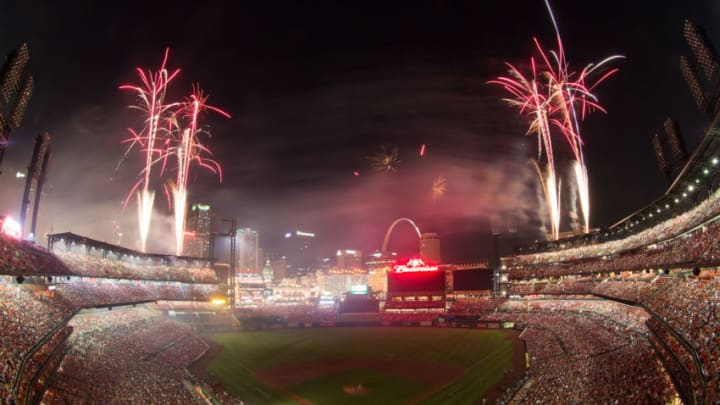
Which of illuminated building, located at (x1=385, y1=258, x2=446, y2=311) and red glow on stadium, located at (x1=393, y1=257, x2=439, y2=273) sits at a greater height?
red glow on stadium, located at (x1=393, y1=257, x2=439, y2=273)

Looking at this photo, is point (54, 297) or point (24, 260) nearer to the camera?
point (24, 260)

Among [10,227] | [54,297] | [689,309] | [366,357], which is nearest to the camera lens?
[689,309]

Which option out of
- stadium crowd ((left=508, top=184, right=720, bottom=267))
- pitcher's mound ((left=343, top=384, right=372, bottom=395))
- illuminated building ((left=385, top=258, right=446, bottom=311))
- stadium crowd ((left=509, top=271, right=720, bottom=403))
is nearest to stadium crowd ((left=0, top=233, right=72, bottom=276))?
pitcher's mound ((left=343, top=384, right=372, bottom=395))

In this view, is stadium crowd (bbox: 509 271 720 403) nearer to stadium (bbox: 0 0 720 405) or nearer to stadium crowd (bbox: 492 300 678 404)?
stadium (bbox: 0 0 720 405)

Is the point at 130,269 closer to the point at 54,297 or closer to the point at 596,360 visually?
the point at 54,297

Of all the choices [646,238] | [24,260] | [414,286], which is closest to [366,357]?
[646,238]

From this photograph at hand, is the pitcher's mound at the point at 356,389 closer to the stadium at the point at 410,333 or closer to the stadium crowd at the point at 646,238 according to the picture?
the stadium at the point at 410,333

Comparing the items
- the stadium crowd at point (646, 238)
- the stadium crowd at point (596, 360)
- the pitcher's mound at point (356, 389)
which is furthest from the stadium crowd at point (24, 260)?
the stadium crowd at point (646, 238)
